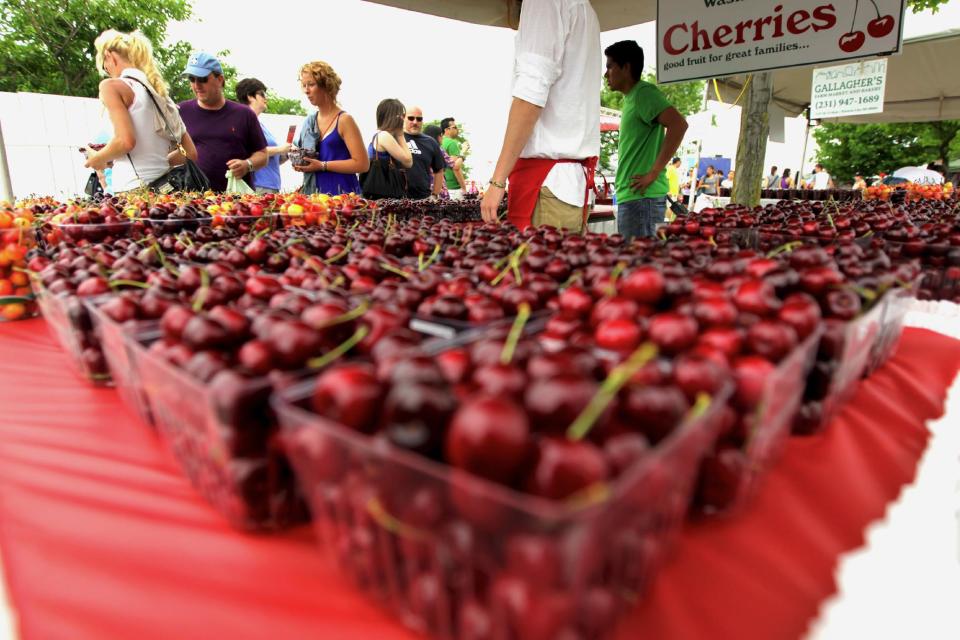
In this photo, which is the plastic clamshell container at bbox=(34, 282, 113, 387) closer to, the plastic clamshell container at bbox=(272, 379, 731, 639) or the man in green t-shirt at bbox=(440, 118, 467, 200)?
the plastic clamshell container at bbox=(272, 379, 731, 639)

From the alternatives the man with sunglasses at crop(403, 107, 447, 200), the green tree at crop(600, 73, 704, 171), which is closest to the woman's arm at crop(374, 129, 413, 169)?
the man with sunglasses at crop(403, 107, 447, 200)

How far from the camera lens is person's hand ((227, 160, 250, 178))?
3.42m

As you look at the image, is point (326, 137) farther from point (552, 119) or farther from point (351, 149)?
point (552, 119)

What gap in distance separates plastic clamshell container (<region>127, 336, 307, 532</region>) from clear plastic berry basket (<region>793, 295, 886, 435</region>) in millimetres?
736

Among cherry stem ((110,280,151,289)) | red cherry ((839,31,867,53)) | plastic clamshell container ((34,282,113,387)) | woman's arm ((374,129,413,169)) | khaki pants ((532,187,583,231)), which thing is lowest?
plastic clamshell container ((34,282,113,387))

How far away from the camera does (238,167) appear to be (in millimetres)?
3455

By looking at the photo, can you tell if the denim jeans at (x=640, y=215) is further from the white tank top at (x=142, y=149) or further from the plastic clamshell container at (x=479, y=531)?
the plastic clamshell container at (x=479, y=531)

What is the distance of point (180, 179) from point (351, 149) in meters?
1.01

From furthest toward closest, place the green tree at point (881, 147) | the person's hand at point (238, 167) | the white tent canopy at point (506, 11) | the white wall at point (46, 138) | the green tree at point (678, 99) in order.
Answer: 1. the green tree at point (678, 99)
2. the green tree at point (881, 147)
3. the white wall at point (46, 138)
4. the white tent canopy at point (506, 11)
5. the person's hand at point (238, 167)

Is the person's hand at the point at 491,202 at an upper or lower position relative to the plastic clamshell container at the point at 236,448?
upper

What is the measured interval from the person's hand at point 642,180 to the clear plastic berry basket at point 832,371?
8.42 feet

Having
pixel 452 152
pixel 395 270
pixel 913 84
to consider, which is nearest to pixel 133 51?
pixel 395 270

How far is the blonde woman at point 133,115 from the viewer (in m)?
2.58

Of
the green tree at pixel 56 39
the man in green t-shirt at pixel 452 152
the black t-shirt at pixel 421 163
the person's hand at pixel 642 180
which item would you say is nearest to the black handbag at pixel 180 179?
the black t-shirt at pixel 421 163
